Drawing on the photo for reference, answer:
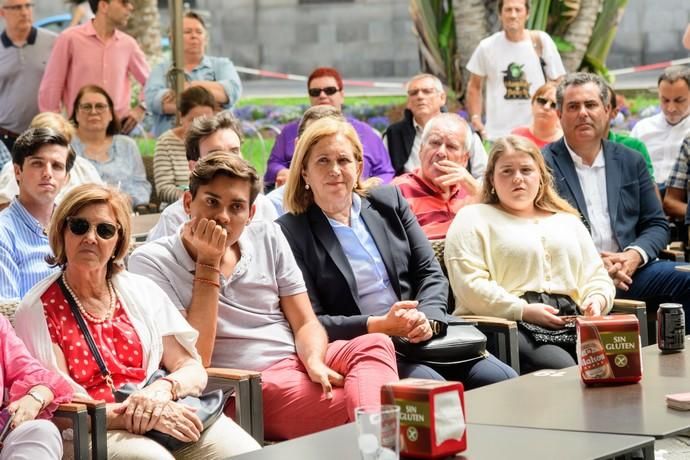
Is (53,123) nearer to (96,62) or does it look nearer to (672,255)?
(96,62)

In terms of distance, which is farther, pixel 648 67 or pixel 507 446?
pixel 648 67

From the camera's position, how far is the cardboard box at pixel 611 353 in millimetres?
3777

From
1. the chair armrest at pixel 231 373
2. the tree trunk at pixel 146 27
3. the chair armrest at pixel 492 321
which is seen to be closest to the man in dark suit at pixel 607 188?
the chair armrest at pixel 492 321

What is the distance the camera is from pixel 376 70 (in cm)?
1234

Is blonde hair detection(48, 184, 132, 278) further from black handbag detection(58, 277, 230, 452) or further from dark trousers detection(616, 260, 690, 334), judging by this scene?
dark trousers detection(616, 260, 690, 334)

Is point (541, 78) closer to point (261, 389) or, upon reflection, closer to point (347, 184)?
point (347, 184)

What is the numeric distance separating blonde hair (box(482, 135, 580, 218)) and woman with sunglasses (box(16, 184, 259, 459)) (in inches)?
76.6

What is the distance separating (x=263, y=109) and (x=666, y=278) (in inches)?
250

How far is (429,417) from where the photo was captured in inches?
117

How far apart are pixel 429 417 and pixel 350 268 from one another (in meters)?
1.89

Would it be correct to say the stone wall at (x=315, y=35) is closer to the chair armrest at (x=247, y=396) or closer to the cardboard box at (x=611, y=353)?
the chair armrest at (x=247, y=396)

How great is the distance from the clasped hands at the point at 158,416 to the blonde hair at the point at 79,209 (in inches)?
21.5

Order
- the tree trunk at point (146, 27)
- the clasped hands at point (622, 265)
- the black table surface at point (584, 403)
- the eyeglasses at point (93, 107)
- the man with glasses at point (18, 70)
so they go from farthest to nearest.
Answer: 1. the tree trunk at point (146, 27)
2. the man with glasses at point (18, 70)
3. the eyeglasses at point (93, 107)
4. the clasped hands at point (622, 265)
5. the black table surface at point (584, 403)

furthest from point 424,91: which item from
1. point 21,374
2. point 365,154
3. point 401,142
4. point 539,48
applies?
point 21,374
